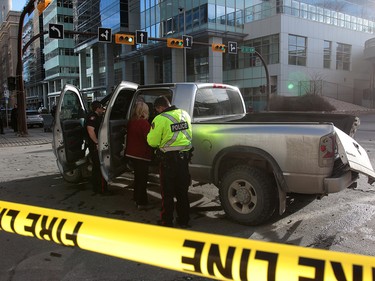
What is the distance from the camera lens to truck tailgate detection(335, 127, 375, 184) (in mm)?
4188

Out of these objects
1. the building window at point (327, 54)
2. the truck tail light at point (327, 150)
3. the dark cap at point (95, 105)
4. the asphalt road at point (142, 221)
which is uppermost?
the building window at point (327, 54)

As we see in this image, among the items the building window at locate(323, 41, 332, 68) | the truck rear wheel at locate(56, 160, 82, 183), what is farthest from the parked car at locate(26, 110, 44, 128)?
the building window at locate(323, 41, 332, 68)

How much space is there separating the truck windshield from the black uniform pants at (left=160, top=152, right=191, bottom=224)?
4.16ft

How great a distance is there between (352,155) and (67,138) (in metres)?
4.67

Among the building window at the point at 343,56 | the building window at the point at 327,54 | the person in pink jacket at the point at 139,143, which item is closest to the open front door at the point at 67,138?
the person in pink jacket at the point at 139,143

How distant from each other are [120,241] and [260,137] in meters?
2.83

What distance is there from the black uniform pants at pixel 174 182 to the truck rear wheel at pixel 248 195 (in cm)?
54

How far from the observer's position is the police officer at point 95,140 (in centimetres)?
614

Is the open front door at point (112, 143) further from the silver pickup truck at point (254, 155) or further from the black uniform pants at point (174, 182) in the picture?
the black uniform pants at point (174, 182)

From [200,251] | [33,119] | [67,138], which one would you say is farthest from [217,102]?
[33,119]

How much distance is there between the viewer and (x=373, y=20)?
48.7 metres

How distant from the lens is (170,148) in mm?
4477

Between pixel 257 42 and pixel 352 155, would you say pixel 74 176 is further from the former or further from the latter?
pixel 257 42

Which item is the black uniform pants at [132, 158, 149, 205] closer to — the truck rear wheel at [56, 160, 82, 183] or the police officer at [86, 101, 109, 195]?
the police officer at [86, 101, 109, 195]
